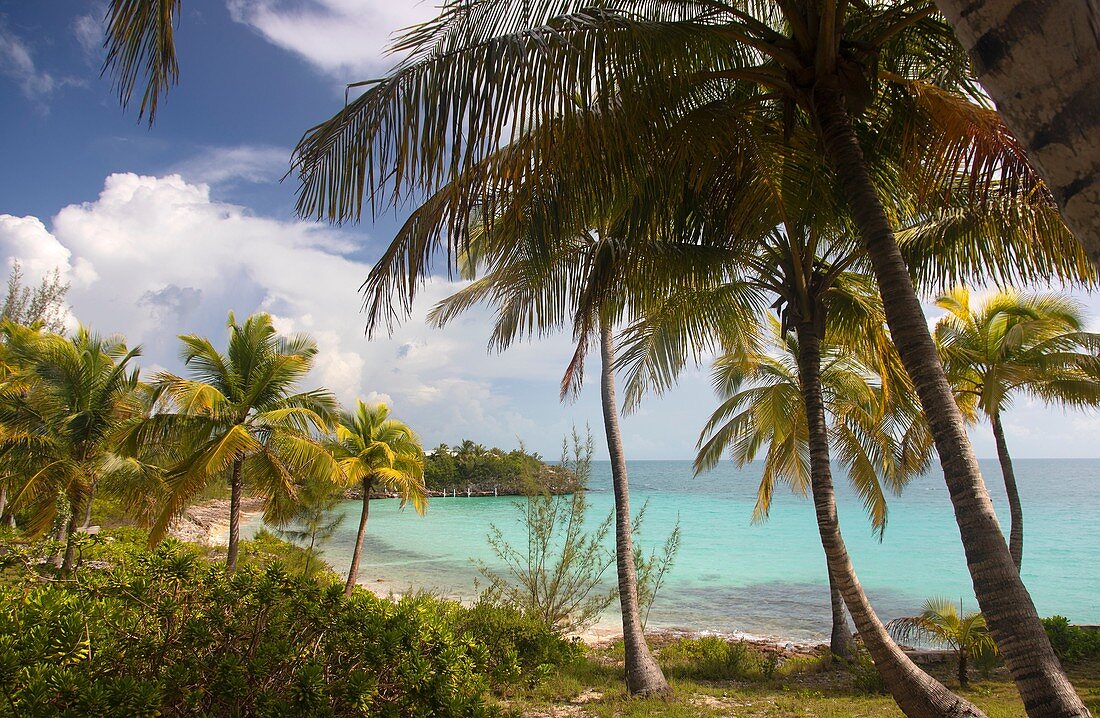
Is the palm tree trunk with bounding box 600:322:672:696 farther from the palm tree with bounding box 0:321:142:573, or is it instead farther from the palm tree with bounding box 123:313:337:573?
the palm tree with bounding box 0:321:142:573

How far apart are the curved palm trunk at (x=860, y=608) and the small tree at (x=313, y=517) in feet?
37.2

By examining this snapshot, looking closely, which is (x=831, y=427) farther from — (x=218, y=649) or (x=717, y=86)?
(x=218, y=649)

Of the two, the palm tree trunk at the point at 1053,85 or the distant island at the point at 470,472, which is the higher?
the palm tree trunk at the point at 1053,85

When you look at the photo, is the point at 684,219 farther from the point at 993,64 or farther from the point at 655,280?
the point at 993,64

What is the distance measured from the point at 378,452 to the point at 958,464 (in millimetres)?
14016

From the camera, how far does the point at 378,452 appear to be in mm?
15844

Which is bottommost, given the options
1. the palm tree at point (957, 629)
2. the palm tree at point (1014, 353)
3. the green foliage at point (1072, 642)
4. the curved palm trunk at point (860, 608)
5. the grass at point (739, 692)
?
the grass at point (739, 692)

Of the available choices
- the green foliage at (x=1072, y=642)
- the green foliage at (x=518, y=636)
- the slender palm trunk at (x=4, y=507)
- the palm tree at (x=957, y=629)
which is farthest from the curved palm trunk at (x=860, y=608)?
the slender palm trunk at (x=4, y=507)

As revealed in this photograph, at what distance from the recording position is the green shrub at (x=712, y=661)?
9.84m

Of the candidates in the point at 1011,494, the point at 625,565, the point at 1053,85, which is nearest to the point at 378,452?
the point at 625,565

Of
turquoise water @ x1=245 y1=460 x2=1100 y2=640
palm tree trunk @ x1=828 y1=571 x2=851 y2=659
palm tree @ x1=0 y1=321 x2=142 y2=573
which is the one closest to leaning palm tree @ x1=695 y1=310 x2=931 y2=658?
palm tree trunk @ x1=828 y1=571 x2=851 y2=659

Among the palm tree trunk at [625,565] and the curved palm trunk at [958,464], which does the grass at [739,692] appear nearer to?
the palm tree trunk at [625,565]

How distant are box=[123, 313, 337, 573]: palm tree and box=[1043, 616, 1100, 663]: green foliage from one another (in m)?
13.0

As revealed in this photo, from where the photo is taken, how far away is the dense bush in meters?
3.10
